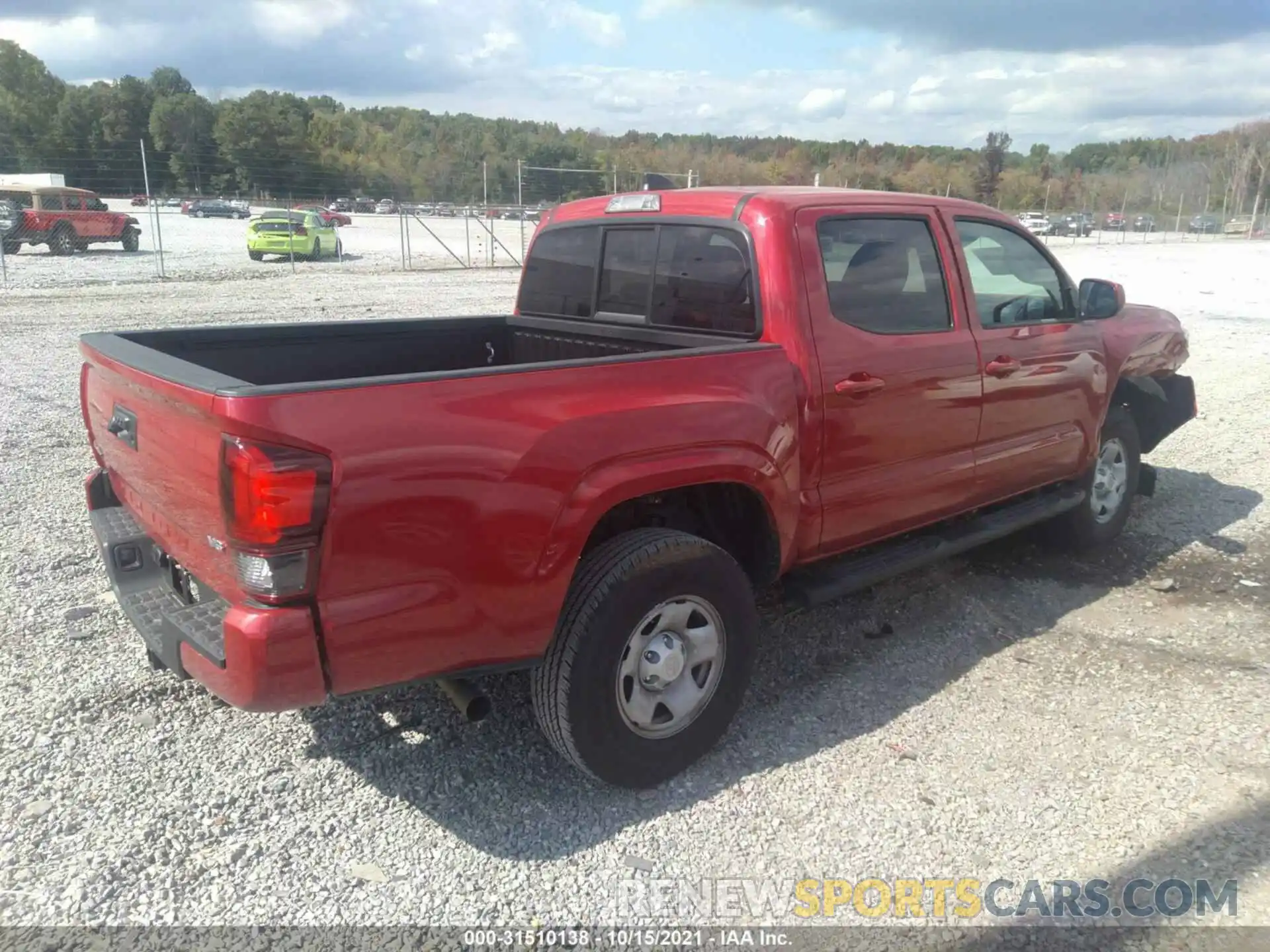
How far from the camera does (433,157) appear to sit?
5972cm

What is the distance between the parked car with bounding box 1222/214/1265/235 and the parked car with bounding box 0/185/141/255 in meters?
77.6

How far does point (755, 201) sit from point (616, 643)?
1.78m

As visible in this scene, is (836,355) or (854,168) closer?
(836,355)

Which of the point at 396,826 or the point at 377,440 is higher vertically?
the point at 377,440

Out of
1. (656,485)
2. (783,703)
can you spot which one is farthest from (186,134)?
(656,485)

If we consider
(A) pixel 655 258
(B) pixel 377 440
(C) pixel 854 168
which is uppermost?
(C) pixel 854 168

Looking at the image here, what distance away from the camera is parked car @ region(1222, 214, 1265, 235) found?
75.2 meters

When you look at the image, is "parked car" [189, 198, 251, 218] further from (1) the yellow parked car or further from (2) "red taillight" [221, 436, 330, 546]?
(2) "red taillight" [221, 436, 330, 546]

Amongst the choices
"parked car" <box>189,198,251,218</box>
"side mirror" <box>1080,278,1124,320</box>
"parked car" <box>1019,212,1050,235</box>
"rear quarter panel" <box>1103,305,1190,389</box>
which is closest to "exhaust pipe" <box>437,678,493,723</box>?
"side mirror" <box>1080,278,1124,320</box>

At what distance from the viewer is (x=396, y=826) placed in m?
2.98

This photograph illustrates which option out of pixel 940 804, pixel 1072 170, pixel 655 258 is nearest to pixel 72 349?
pixel 655 258

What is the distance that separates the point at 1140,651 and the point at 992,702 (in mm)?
992

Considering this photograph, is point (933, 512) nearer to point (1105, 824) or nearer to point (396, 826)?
point (1105, 824)

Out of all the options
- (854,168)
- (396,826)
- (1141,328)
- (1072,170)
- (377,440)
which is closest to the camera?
(377,440)
